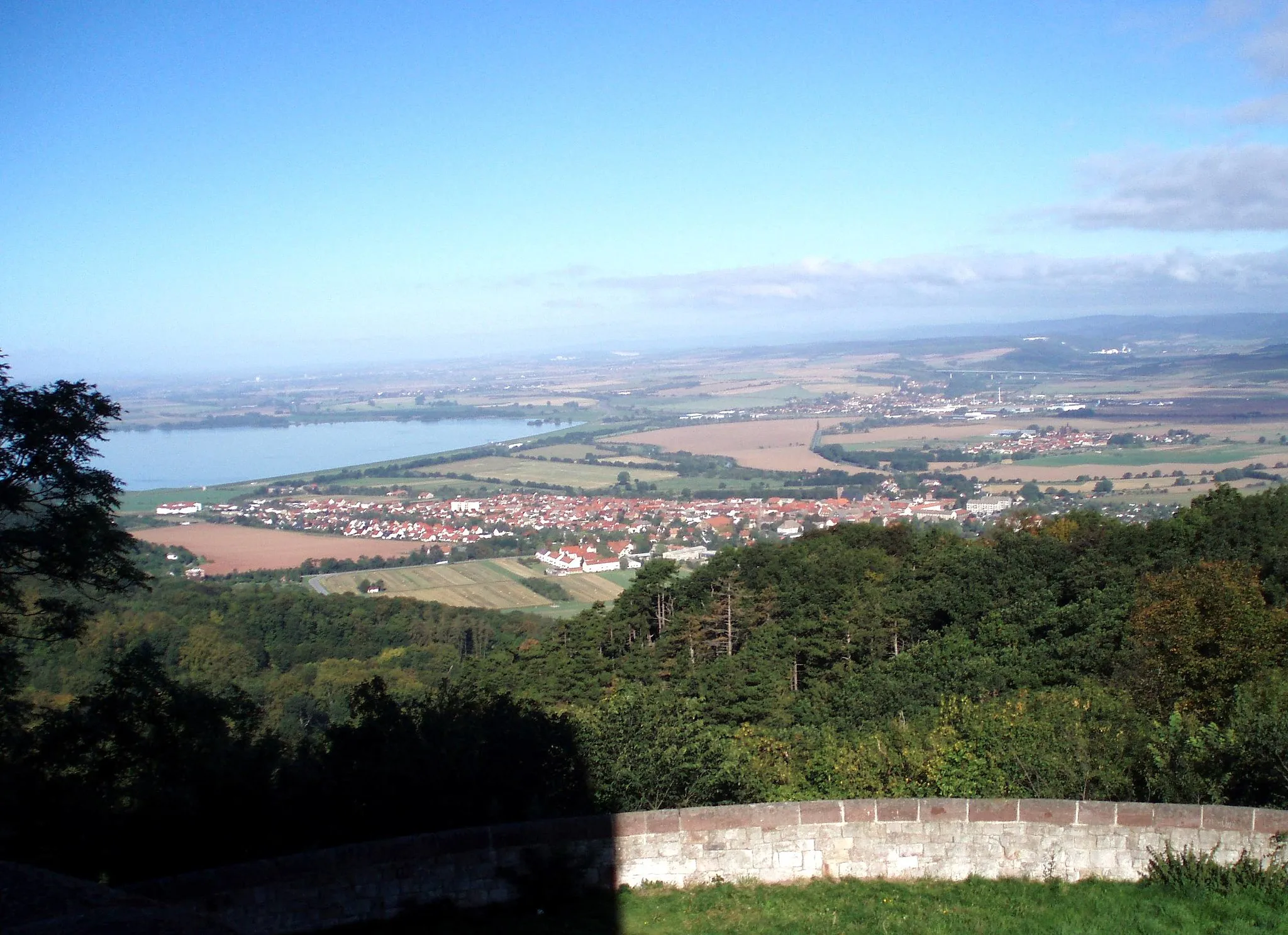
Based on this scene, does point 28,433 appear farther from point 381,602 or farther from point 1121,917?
point 381,602

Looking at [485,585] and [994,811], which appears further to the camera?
[485,585]

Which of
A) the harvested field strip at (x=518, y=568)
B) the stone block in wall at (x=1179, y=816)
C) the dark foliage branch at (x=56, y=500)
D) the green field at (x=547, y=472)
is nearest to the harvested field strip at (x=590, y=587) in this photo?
the harvested field strip at (x=518, y=568)

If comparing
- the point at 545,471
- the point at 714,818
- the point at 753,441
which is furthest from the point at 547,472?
the point at 714,818

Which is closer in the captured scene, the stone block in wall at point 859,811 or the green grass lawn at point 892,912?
the green grass lawn at point 892,912

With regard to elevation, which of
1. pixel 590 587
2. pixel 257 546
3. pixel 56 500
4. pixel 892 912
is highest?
pixel 56 500

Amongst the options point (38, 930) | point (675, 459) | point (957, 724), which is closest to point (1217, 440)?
point (675, 459)

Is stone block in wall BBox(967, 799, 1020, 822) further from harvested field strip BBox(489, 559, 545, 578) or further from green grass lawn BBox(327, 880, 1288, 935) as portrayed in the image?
harvested field strip BBox(489, 559, 545, 578)

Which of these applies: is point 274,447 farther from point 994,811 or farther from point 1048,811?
point 1048,811

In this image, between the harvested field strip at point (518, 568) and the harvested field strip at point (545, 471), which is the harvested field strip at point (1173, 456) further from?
the harvested field strip at point (518, 568)
